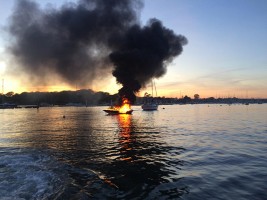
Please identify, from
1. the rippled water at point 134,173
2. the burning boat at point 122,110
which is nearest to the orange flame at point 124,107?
the burning boat at point 122,110

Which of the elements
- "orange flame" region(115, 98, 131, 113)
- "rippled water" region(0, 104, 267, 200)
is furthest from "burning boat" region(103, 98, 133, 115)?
"rippled water" region(0, 104, 267, 200)

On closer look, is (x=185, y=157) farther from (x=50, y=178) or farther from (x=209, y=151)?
(x=50, y=178)

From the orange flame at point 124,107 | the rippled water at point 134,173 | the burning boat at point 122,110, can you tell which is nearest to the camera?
the rippled water at point 134,173

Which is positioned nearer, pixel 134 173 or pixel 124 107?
pixel 134 173

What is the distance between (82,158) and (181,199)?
45.3 feet

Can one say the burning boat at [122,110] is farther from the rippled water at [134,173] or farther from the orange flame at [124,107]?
the rippled water at [134,173]

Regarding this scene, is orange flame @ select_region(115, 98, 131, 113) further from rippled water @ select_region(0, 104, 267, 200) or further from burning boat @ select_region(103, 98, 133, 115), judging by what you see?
rippled water @ select_region(0, 104, 267, 200)

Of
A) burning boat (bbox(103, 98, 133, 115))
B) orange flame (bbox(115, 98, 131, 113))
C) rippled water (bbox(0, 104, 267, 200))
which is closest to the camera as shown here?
rippled water (bbox(0, 104, 267, 200))

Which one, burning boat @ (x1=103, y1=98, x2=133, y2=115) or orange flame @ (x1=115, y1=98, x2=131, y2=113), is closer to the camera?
orange flame @ (x1=115, y1=98, x2=131, y2=113)

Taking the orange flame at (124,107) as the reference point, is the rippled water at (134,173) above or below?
below

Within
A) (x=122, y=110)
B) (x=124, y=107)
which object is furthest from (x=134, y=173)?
(x=122, y=110)

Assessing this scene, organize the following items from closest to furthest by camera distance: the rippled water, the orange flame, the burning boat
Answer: the rippled water → the orange flame → the burning boat

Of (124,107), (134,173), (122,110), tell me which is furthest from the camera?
(122,110)

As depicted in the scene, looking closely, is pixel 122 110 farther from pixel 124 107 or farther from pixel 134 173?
pixel 134 173
